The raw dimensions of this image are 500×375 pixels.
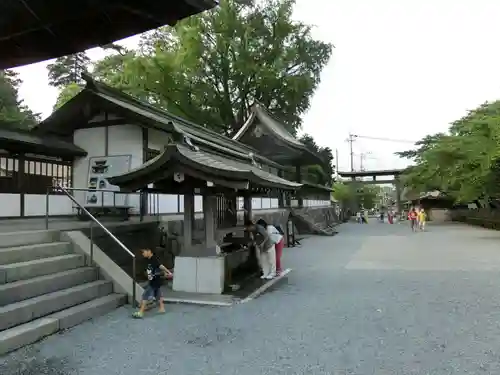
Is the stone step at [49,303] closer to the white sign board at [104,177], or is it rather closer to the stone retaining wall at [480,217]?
the white sign board at [104,177]

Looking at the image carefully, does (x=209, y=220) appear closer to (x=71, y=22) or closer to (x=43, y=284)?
(x=43, y=284)

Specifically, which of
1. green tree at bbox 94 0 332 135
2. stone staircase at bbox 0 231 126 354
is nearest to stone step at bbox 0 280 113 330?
stone staircase at bbox 0 231 126 354

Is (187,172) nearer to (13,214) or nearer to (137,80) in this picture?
(13,214)

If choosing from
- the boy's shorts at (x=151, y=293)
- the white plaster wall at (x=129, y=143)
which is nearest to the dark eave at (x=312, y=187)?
the white plaster wall at (x=129, y=143)

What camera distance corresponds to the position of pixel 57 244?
7.37 meters

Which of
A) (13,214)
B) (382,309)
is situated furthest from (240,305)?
(13,214)

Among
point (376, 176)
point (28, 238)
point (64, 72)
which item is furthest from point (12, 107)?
point (376, 176)

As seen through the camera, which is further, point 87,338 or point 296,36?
point 296,36

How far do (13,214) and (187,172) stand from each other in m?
6.80

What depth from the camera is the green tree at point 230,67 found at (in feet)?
98.5

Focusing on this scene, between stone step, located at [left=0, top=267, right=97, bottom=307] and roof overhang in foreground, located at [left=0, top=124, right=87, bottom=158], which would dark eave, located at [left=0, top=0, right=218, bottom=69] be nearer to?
stone step, located at [left=0, top=267, right=97, bottom=307]

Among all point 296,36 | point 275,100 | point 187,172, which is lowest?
point 187,172

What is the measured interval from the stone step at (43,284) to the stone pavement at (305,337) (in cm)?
87

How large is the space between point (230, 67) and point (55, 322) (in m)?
28.6
